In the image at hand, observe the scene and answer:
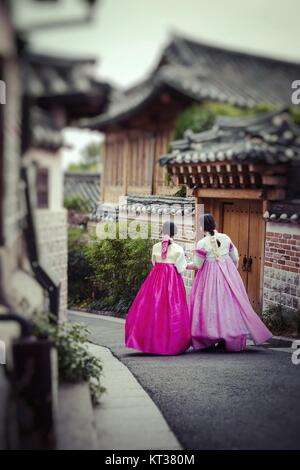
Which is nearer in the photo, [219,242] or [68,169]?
[219,242]

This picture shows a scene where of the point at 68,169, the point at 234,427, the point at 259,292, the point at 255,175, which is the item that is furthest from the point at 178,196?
the point at 234,427

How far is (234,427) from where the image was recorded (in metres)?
4.42

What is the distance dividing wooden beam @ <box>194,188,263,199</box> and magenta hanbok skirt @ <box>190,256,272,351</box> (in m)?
1.57

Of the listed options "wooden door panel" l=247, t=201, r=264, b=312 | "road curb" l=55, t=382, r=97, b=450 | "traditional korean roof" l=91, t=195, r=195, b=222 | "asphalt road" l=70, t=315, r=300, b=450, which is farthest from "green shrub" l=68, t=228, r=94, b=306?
"road curb" l=55, t=382, r=97, b=450

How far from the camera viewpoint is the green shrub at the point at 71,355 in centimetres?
396

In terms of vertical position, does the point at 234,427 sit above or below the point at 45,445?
below

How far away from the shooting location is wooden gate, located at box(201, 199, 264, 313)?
8547mm

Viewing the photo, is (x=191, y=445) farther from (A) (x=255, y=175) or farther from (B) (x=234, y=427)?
(A) (x=255, y=175)

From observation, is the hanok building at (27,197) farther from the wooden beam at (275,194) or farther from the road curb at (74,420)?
the wooden beam at (275,194)

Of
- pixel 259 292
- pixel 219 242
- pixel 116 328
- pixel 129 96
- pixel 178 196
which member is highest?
pixel 129 96

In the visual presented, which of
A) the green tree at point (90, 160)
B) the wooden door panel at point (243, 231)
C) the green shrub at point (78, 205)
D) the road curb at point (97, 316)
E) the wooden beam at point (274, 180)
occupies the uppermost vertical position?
the green tree at point (90, 160)

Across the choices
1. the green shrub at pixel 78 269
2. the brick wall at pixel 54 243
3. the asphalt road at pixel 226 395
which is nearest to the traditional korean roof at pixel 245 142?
the green shrub at pixel 78 269

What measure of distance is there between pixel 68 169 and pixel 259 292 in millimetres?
4107

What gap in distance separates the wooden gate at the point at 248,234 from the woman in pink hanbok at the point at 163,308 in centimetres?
203
